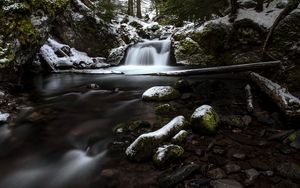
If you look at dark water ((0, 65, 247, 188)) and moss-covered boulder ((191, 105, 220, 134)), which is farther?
moss-covered boulder ((191, 105, 220, 134))

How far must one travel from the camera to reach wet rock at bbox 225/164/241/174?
4.01 m

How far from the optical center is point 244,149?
15.3ft

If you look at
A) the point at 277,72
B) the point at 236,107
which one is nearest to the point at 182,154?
the point at 236,107

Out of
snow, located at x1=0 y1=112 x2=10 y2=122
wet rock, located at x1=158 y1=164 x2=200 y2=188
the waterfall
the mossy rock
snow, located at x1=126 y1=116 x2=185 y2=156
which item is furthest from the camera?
the waterfall

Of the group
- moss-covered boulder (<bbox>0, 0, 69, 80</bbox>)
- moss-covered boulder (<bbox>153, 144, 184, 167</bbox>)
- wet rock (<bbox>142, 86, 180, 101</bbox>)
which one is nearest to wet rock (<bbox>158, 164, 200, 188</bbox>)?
moss-covered boulder (<bbox>153, 144, 184, 167</bbox>)

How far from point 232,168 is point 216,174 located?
32 centimetres

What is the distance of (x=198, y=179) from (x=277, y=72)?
214 inches

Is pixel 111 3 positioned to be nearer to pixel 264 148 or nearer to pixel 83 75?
pixel 83 75

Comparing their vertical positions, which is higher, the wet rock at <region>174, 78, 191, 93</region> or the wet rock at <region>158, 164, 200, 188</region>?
the wet rock at <region>174, 78, 191, 93</region>

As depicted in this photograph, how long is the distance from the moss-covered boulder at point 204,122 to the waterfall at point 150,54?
34.2 feet

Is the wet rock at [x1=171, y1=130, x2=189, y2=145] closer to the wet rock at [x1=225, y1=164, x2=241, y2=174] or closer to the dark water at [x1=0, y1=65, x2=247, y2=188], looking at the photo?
the wet rock at [x1=225, y1=164, x2=241, y2=174]

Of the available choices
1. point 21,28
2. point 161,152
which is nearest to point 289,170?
point 161,152

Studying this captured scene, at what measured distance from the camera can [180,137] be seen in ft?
16.2

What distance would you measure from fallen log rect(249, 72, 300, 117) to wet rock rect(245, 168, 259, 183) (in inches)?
83.5
